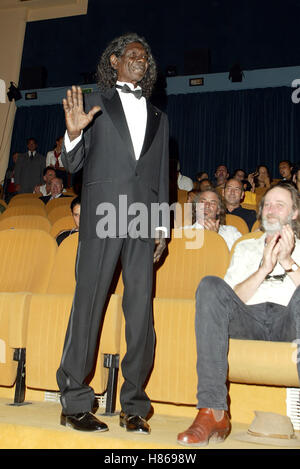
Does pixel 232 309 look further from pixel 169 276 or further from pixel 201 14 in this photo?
pixel 201 14

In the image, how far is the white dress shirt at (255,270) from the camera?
5.44 feet

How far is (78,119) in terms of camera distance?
4.90 feet

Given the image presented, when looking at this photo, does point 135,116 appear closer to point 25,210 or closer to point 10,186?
point 25,210

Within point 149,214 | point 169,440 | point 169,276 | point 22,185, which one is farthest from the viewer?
point 22,185

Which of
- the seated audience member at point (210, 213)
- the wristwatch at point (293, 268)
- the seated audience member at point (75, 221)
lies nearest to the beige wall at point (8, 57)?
the seated audience member at point (75, 221)

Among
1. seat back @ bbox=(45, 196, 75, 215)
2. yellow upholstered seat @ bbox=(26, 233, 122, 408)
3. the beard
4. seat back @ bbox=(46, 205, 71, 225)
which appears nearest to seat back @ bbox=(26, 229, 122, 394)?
yellow upholstered seat @ bbox=(26, 233, 122, 408)

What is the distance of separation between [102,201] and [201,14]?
23.7 ft

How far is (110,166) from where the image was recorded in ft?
5.14

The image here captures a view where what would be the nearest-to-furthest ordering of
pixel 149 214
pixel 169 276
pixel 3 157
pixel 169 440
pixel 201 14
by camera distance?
1. pixel 169 440
2. pixel 149 214
3. pixel 169 276
4. pixel 201 14
5. pixel 3 157

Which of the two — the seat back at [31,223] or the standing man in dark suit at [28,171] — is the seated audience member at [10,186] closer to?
the standing man in dark suit at [28,171]

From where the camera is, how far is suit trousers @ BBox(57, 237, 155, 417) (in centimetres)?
146

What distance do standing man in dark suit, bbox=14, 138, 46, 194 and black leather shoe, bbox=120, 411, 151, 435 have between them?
218 inches

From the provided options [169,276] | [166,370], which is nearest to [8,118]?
[169,276]

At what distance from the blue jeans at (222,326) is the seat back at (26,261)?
0.95 m
